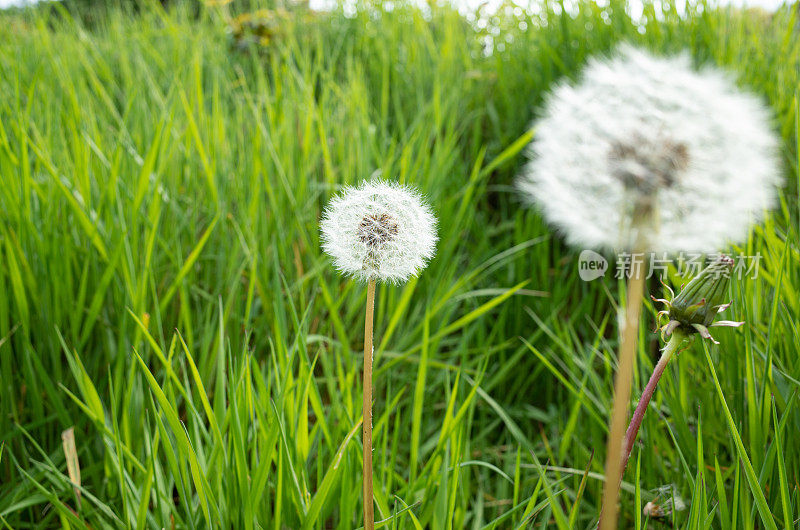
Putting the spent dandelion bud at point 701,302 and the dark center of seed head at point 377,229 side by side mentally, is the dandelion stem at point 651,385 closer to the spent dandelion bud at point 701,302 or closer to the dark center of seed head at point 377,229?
the spent dandelion bud at point 701,302

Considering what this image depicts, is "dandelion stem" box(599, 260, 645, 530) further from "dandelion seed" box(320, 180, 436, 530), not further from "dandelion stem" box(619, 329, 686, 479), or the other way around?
"dandelion seed" box(320, 180, 436, 530)

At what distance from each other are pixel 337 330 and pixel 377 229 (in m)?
0.79

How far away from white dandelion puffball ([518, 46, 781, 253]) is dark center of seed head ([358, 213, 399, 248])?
190 millimetres

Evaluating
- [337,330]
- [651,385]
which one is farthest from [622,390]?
[337,330]

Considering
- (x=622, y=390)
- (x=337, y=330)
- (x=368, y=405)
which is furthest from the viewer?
(x=337, y=330)

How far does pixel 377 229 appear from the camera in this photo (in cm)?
74

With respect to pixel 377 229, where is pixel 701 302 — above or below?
below

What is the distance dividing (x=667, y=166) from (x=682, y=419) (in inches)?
28.7

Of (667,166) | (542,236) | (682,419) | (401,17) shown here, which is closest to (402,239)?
(667,166)

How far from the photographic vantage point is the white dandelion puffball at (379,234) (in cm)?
74

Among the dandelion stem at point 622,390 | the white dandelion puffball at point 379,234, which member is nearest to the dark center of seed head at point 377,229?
the white dandelion puffball at point 379,234

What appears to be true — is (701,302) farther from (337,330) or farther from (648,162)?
(337,330)

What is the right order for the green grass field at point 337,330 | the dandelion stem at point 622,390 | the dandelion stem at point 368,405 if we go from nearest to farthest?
1. the dandelion stem at point 622,390
2. the dandelion stem at point 368,405
3. the green grass field at point 337,330

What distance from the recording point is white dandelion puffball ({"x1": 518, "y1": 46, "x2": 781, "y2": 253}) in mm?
603
